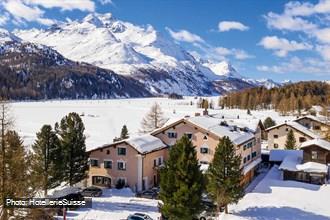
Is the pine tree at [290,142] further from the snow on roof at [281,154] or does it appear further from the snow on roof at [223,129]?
the snow on roof at [223,129]

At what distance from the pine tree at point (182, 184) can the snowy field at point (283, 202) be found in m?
6.62

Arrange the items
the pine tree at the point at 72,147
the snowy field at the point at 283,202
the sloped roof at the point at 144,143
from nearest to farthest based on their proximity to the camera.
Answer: the snowy field at the point at 283,202
the pine tree at the point at 72,147
the sloped roof at the point at 144,143

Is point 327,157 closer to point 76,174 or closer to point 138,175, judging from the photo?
point 138,175

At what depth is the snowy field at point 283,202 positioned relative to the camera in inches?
1679

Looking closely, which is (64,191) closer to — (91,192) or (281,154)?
(91,192)

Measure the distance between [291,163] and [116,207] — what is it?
28.9 meters

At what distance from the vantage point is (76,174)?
1911 inches

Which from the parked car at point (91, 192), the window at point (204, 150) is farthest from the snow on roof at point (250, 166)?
the parked car at point (91, 192)

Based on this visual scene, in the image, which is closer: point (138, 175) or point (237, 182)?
point (237, 182)

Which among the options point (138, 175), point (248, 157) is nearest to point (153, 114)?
point (248, 157)

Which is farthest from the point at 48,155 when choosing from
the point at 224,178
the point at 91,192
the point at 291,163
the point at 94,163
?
the point at 291,163

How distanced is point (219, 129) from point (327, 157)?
16.6m

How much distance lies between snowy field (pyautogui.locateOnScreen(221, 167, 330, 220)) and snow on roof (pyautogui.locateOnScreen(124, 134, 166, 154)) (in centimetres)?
1392

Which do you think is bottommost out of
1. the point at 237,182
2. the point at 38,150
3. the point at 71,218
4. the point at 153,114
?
the point at 71,218
